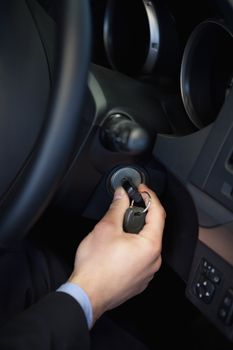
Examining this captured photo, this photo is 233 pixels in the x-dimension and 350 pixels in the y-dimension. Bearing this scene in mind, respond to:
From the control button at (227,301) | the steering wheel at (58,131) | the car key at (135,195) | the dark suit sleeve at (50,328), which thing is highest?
the steering wheel at (58,131)

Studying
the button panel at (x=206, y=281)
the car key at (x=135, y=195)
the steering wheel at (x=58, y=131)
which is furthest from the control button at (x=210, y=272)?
the steering wheel at (x=58, y=131)

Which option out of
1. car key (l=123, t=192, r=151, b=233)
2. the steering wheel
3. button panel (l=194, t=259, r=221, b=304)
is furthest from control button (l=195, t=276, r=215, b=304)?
the steering wheel

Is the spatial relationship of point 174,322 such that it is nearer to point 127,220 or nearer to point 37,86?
point 127,220

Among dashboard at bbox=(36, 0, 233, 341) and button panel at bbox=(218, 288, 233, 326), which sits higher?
dashboard at bbox=(36, 0, 233, 341)

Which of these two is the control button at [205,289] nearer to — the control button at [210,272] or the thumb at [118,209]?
the control button at [210,272]

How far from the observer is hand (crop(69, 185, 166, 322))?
2.02 feet

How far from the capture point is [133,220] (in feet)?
2.14

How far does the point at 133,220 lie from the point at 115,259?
2.3 inches

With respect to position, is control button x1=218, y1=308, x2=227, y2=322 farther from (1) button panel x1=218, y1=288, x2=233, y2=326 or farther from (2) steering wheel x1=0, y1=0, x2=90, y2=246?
(2) steering wheel x1=0, y1=0, x2=90, y2=246

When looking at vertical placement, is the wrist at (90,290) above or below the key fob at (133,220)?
below

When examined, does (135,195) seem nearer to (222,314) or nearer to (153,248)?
(153,248)

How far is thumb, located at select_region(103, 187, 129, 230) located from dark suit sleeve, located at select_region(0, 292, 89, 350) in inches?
4.6

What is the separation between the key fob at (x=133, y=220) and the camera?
65 cm

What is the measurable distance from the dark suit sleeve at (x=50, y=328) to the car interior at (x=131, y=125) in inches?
3.3
